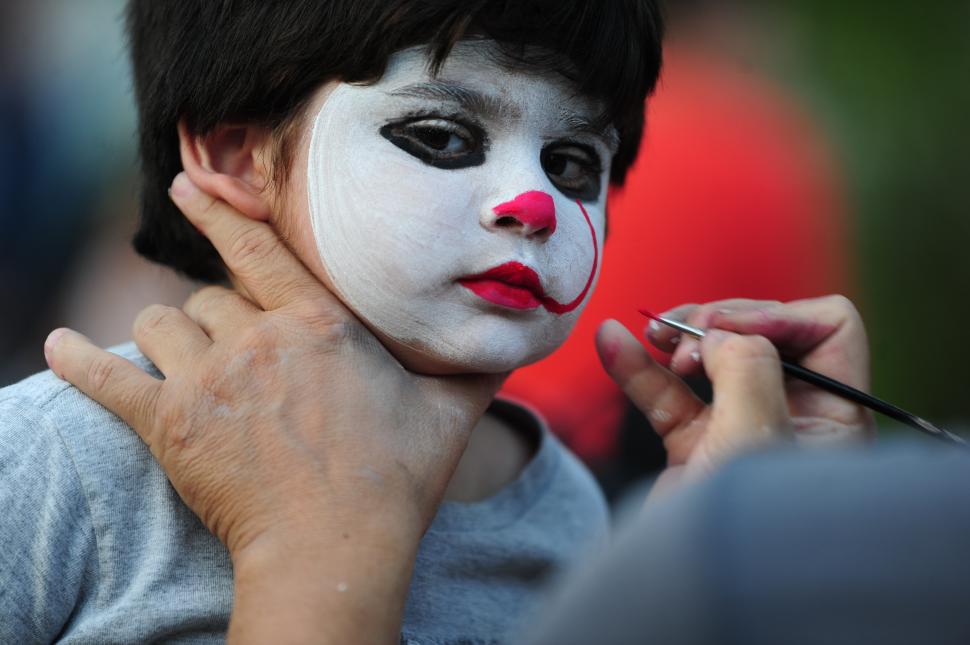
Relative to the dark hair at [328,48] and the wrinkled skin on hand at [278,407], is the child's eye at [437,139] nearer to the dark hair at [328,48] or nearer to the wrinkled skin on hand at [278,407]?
the dark hair at [328,48]

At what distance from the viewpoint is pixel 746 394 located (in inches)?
35.5

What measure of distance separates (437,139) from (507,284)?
18 cm

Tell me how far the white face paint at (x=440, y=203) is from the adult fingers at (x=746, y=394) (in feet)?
0.78

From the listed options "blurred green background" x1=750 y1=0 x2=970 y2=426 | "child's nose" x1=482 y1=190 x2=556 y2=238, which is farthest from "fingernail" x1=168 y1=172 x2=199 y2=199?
"blurred green background" x1=750 y1=0 x2=970 y2=426

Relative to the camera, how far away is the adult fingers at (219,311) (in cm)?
106

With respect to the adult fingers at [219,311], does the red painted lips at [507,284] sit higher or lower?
higher

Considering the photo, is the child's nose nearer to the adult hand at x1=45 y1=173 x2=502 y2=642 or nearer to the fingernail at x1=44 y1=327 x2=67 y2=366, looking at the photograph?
the adult hand at x1=45 y1=173 x2=502 y2=642

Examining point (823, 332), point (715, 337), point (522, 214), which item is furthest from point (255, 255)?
point (823, 332)

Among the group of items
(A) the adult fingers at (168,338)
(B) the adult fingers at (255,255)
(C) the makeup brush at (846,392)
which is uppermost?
(C) the makeup brush at (846,392)

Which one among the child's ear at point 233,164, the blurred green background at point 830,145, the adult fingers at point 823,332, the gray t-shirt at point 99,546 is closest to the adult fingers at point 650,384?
the adult fingers at point 823,332

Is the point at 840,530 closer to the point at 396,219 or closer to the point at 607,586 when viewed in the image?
the point at 607,586

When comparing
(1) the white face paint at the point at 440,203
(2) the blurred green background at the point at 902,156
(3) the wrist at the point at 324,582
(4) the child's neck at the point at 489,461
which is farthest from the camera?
(2) the blurred green background at the point at 902,156

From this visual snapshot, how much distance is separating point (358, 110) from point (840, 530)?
73 cm

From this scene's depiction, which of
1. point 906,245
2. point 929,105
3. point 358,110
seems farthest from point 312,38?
point 929,105
